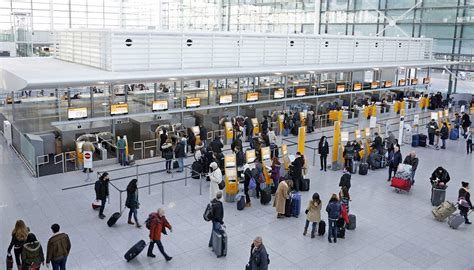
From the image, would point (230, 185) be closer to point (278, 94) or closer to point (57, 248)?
point (57, 248)

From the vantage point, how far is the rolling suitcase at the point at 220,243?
10.2 m

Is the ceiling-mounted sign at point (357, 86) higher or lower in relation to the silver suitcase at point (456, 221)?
higher

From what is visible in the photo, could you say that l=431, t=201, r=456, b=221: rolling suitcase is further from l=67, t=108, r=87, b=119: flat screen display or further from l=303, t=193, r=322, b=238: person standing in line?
l=67, t=108, r=87, b=119: flat screen display

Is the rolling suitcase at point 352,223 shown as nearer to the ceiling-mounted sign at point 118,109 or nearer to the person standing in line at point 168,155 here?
the person standing in line at point 168,155

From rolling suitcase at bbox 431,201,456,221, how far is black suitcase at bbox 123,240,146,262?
27.4 ft

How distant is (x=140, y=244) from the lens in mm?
9859

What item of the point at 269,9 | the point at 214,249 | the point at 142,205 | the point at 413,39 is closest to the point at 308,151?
the point at 142,205

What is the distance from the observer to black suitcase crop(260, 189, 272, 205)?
13.7 metres

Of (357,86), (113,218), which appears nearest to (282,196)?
(113,218)

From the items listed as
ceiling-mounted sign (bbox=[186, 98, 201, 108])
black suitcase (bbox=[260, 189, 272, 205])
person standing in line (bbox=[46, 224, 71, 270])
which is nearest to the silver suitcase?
black suitcase (bbox=[260, 189, 272, 205])

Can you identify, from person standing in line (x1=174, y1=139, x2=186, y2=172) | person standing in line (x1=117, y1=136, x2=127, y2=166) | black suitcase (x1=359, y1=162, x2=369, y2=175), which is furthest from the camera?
person standing in line (x1=117, y1=136, x2=127, y2=166)

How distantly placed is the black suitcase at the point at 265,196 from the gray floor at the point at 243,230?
219 millimetres

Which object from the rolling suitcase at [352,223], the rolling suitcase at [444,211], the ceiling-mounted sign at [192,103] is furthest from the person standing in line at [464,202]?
the ceiling-mounted sign at [192,103]

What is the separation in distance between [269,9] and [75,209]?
40358 mm
